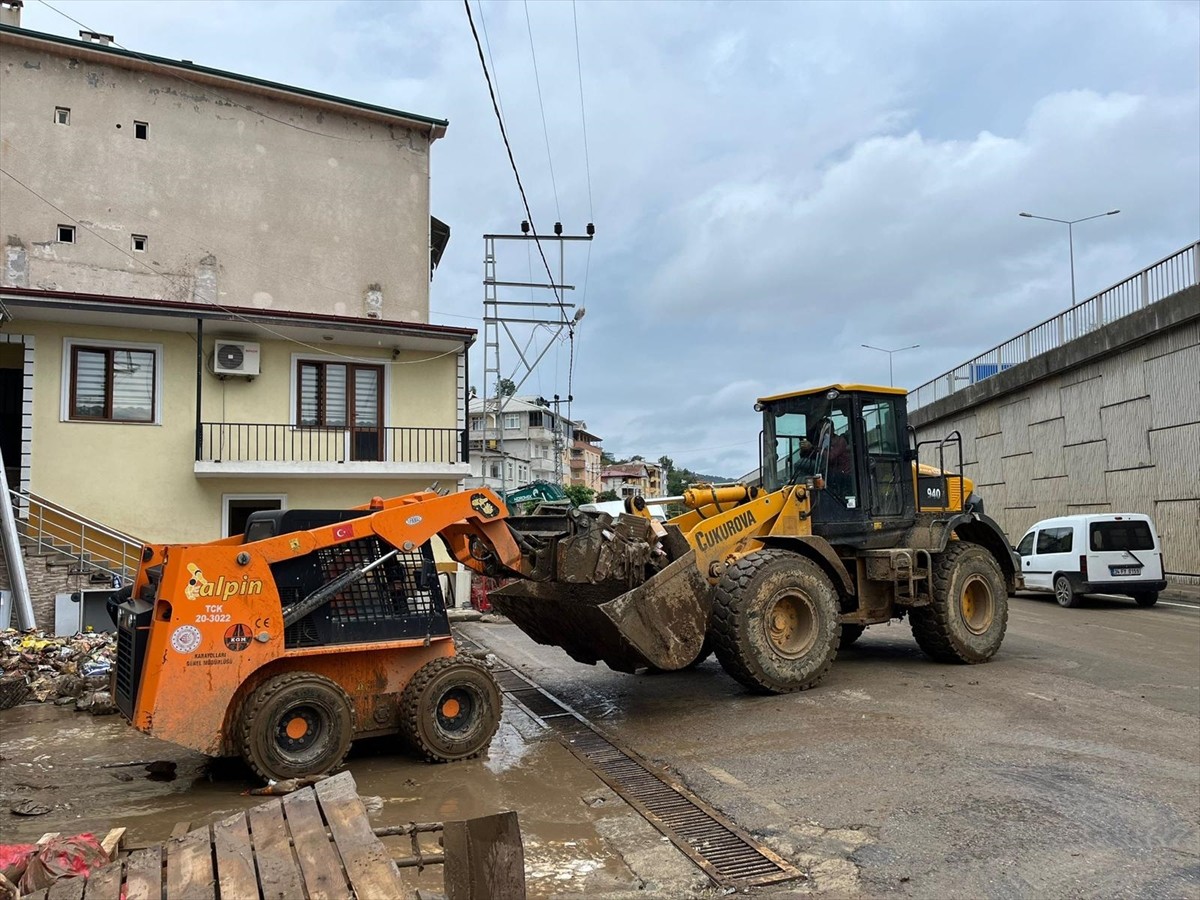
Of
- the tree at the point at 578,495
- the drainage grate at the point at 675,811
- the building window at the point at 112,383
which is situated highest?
the building window at the point at 112,383

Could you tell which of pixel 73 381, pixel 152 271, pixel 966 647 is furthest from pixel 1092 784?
pixel 152 271

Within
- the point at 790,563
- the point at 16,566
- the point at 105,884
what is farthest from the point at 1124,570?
the point at 16,566

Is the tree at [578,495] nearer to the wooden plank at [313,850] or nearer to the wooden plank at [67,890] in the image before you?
the wooden plank at [313,850]

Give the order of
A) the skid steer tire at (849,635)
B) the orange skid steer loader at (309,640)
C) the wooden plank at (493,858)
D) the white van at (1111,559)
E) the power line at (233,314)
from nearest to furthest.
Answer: the wooden plank at (493,858) < the orange skid steer loader at (309,640) < the skid steer tire at (849,635) < the power line at (233,314) < the white van at (1111,559)

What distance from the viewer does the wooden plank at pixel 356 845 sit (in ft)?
9.20

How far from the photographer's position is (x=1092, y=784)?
5586 millimetres

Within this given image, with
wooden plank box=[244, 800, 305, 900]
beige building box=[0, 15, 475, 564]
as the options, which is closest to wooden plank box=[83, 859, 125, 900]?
wooden plank box=[244, 800, 305, 900]

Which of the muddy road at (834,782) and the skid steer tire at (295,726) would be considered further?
the skid steer tire at (295,726)

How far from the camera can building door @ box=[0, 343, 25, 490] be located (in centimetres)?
1505

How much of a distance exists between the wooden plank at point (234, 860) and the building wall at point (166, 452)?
13.0 meters

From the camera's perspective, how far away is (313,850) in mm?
3031

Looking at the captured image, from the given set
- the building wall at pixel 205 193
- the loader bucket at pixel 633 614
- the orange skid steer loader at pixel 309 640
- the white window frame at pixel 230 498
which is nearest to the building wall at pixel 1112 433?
the loader bucket at pixel 633 614

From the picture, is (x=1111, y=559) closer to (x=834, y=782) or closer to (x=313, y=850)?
(x=834, y=782)

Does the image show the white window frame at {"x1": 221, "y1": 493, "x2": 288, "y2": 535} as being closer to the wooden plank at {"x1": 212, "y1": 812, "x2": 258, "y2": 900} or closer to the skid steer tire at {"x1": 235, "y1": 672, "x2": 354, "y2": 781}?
the skid steer tire at {"x1": 235, "y1": 672, "x2": 354, "y2": 781}
